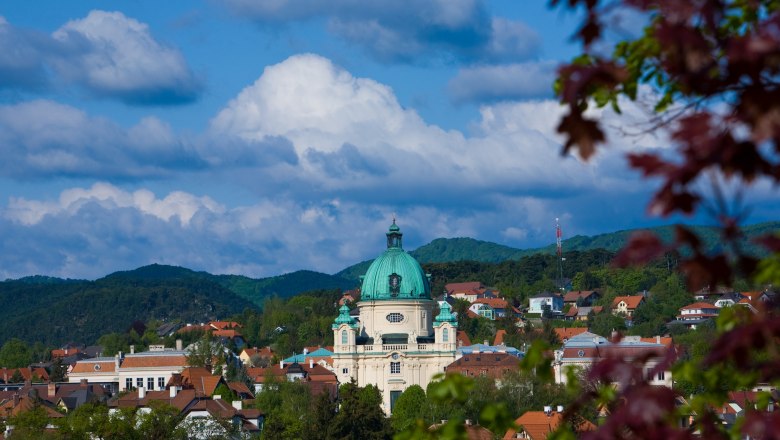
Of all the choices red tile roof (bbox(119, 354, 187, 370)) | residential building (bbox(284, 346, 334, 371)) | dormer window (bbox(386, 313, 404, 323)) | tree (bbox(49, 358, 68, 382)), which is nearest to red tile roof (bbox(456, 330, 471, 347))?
residential building (bbox(284, 346, 334, 371))

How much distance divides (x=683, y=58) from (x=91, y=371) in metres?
140

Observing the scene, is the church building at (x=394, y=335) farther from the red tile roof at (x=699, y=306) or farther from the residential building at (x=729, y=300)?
the red tile roof at (x=699, y=306)

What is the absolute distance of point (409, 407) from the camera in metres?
98.0

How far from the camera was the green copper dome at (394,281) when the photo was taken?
112 meters

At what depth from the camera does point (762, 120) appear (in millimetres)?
6797

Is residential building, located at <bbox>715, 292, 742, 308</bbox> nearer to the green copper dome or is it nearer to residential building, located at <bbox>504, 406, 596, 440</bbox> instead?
the green copper dome

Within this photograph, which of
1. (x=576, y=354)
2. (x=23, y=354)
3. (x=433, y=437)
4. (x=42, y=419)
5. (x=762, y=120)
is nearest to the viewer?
(x=762, y=120)

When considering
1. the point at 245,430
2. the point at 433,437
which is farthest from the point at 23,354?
the point at 433,437

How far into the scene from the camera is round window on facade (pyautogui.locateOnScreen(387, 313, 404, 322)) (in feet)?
368

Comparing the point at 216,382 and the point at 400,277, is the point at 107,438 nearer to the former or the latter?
the point at 216,382

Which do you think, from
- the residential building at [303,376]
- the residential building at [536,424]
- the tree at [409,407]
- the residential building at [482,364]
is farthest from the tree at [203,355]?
the residential building at [536,424]

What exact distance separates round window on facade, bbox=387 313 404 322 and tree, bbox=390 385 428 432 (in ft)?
29.7

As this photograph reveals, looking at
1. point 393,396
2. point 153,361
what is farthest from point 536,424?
point 153,361

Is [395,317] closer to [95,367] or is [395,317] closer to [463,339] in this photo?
[95,367]
